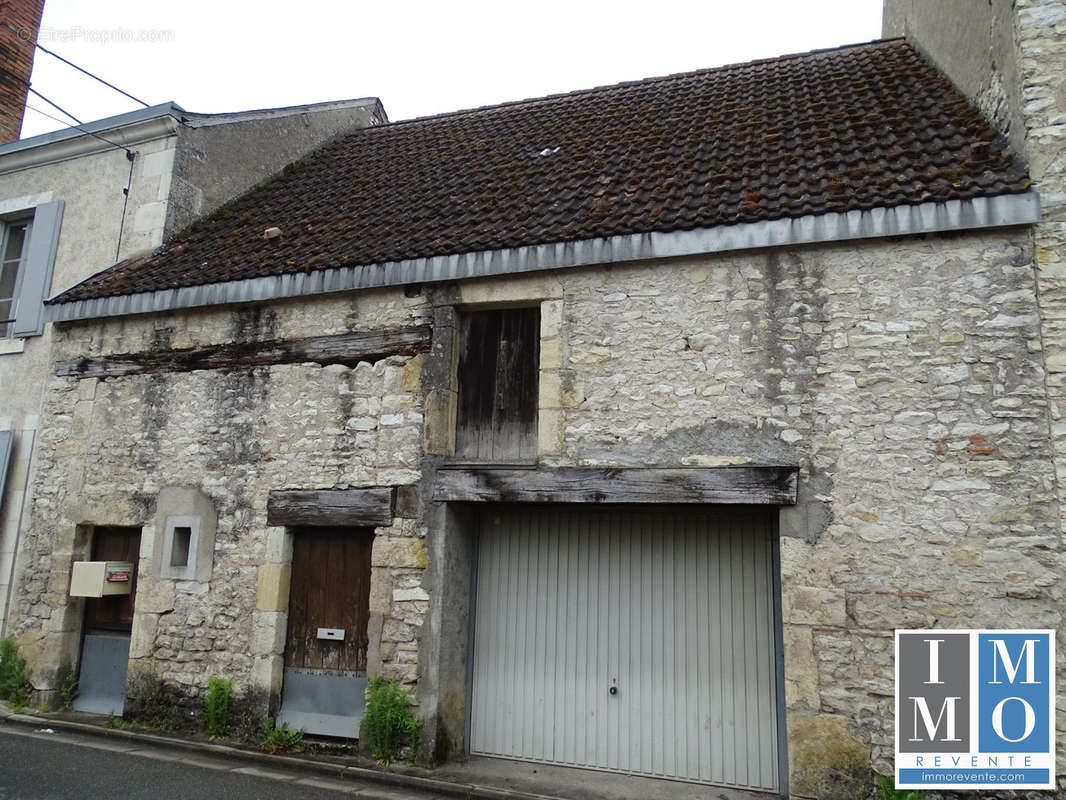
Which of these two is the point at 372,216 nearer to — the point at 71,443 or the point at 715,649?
the point at 71,443

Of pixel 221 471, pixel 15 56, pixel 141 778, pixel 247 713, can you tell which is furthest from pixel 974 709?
pixel 15 56

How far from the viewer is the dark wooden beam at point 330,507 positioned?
5840 mm

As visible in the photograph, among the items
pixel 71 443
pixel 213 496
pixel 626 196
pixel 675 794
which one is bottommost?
pixel 675 794

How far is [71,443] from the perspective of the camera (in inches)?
281

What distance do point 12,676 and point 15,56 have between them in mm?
7325

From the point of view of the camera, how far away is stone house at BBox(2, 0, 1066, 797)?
459cm

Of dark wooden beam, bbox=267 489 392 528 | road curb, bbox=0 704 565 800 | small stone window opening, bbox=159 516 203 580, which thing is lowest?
road curb, bbox=0 704 565 800

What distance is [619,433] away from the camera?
17.4ft

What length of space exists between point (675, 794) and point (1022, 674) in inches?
88.1

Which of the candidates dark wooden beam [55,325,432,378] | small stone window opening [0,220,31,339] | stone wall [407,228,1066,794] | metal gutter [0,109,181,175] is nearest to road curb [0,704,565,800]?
stone wall [407,228,1066,794]

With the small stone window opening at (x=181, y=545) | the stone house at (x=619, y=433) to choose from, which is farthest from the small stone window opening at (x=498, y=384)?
the small stone window opening at (x=181, y=545)

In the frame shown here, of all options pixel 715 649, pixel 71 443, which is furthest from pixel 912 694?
pixel 71 443

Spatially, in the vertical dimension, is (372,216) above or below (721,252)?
above

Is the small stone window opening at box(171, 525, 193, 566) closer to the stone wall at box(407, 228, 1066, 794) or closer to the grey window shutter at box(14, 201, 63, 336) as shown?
the stone wall at box(407, 228, 1066, 794)
